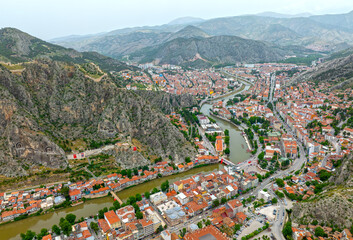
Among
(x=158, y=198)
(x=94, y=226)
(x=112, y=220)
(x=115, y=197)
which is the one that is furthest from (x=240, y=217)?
(x=115, y=197)

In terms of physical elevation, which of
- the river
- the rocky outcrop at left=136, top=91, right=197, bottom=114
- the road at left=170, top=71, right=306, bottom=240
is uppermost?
the rocky outcrop at left=136, top=91, right=197, bottom=114

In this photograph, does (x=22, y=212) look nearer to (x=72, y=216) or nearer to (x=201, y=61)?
(x=72, y=216)

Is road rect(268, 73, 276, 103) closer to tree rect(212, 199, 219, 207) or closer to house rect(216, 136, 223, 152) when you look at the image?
house rect(216, 136, 223, 152)

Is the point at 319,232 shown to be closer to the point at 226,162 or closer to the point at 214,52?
the point at 226,162

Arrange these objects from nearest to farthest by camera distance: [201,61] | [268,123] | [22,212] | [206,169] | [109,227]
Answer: [109,227] → [22,212] → [206,169] → [268,123] → [201,61]

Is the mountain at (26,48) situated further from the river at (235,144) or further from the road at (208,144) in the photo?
the river at (235,144)

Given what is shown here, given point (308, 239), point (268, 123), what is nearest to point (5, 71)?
point (308, 239)

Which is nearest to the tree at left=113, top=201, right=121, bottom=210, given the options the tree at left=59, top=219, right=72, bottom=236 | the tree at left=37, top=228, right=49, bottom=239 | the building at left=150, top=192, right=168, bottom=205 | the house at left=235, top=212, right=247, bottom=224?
the building at left=150, top=192, right=168, bottom=205

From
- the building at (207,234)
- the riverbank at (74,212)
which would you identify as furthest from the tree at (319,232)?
the riverbank at (74,212)
